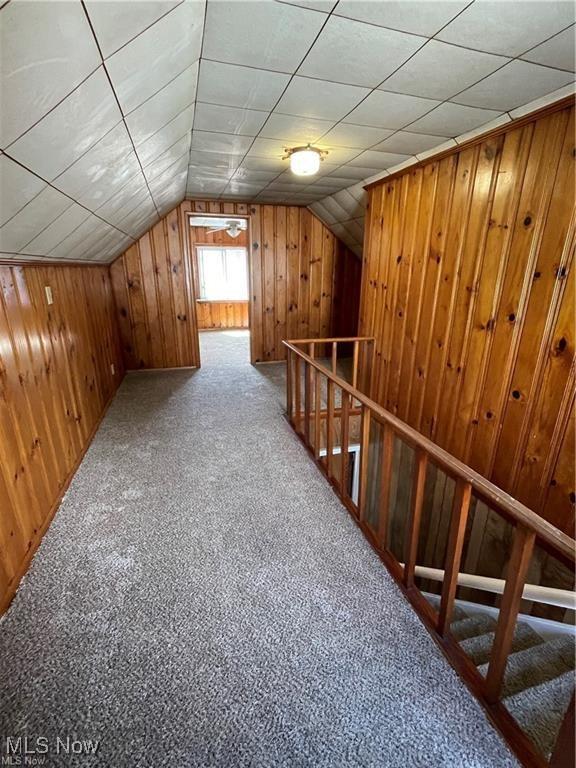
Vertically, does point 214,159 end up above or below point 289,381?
above

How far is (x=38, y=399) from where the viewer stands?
1.92m

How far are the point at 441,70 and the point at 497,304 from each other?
1.19 m

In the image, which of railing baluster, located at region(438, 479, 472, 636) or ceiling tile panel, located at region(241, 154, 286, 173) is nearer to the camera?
railing baluster, located at region(438, 479, 472, 636)

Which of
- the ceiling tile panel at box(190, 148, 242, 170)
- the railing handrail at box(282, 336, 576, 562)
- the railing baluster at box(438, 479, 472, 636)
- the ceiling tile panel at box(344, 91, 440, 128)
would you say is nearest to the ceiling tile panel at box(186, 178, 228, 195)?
the ceiling tile panel at box(190, 148, 242, 170)

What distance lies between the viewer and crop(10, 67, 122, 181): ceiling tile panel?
103cm

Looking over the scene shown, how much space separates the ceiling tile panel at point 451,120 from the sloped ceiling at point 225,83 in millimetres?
12

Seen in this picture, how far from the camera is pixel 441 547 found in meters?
2.92

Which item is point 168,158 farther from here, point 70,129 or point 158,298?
point 158,298

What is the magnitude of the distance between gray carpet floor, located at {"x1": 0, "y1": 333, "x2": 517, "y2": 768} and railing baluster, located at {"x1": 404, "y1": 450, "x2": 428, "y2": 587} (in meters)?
0.12

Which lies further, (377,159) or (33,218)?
(377,159)

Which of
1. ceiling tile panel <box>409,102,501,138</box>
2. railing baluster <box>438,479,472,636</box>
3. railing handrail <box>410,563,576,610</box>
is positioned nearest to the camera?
railing baluster <box>438,479,472,636</box>

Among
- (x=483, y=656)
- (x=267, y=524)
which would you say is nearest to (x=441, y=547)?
(x=483, y=656)

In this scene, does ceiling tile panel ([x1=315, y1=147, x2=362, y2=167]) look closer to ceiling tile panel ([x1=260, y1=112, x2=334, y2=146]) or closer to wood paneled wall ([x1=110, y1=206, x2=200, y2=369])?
ceiling tile panel ([x1=260, y1=112, x2=334, y2=146])

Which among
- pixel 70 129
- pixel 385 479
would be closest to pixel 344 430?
pixel 385 479
